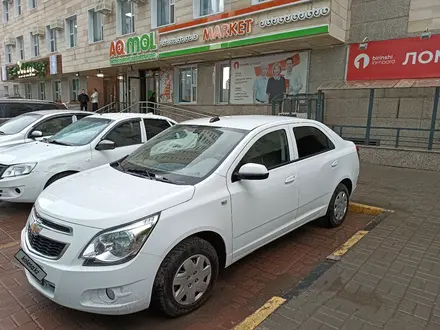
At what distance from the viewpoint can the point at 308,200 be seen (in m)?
3.97

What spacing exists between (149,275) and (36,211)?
3.88ft

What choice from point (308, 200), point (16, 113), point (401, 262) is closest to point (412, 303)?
point (401, 262)

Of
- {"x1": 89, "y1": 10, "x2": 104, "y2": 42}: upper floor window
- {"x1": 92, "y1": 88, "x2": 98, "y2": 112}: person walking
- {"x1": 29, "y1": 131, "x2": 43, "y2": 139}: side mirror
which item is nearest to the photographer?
{"x1": 29, "y1": 131, "x2": 43, "y2": 139}: side mirror

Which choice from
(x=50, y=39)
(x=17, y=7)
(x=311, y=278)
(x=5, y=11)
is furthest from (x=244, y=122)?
(x=5, y=11)

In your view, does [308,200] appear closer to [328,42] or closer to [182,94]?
[328,42]

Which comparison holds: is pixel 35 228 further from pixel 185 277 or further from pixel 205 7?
pixel 205 7

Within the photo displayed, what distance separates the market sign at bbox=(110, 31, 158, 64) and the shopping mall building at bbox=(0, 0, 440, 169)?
0.15ft

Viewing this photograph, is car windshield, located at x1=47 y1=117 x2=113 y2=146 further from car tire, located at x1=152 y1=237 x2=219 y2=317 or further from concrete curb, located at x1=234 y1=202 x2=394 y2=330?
concrete curb, located at x1=234 y1=202 x2=394 y2=330

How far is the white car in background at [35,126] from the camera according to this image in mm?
6953

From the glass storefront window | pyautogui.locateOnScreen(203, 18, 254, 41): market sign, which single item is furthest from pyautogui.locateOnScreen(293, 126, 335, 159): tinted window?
the glass storefront window

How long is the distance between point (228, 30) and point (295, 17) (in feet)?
8.36

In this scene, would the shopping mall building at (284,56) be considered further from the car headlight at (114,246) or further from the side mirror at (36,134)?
the car headlight at (114,246)

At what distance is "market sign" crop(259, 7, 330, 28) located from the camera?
9.30 meters

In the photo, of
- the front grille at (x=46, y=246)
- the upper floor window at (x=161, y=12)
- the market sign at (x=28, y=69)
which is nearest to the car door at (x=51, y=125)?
the front grille at (x=46, y=246)
